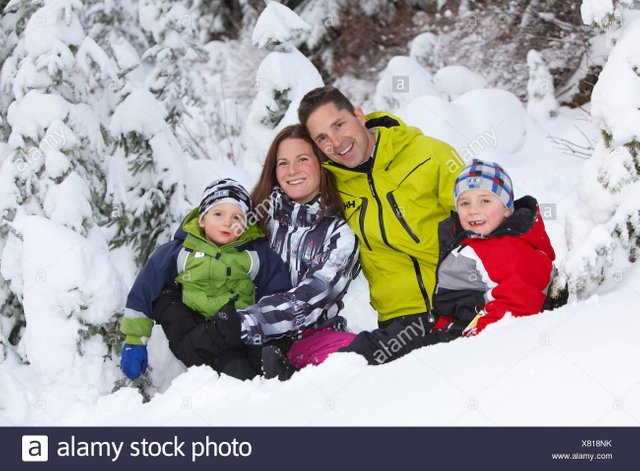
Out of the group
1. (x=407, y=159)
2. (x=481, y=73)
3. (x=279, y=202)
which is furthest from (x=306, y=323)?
(x=481, y=73)

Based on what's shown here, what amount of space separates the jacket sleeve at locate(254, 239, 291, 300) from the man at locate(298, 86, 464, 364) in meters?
0.51

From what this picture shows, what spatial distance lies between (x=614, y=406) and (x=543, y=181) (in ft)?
17.9

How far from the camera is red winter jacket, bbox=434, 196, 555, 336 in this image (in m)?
3.55

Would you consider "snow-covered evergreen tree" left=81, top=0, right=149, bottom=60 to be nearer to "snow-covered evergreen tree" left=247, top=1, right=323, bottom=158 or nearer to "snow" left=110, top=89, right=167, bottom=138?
"snow" left=110, top=89, right=167, bottom=138

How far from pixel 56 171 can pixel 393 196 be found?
2.39 meters

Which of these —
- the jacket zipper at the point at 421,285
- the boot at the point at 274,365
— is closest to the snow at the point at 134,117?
the jacket zipper at the point at 421,285

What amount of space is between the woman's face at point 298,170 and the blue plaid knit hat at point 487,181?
0.96 metres

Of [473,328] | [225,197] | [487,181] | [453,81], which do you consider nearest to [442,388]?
[473,328]

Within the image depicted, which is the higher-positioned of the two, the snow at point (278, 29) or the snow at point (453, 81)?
the snow at point (453, 81)

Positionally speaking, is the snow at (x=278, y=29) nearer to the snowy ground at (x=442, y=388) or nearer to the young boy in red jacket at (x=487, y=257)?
the young boy in red jacket at (x=487, y=257)

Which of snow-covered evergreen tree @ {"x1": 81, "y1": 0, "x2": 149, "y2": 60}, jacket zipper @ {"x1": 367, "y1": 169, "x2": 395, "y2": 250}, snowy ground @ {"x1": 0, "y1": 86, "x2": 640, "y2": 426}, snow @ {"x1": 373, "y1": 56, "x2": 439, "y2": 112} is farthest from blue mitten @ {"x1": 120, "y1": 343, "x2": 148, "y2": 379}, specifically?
snow @ {"x1": 373, "y1": 56, "x2": 439, "y2": 112}

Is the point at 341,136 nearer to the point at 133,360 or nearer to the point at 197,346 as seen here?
the point at 197,346

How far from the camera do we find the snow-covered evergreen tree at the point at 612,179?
135 inches

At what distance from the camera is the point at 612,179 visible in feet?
11.6
